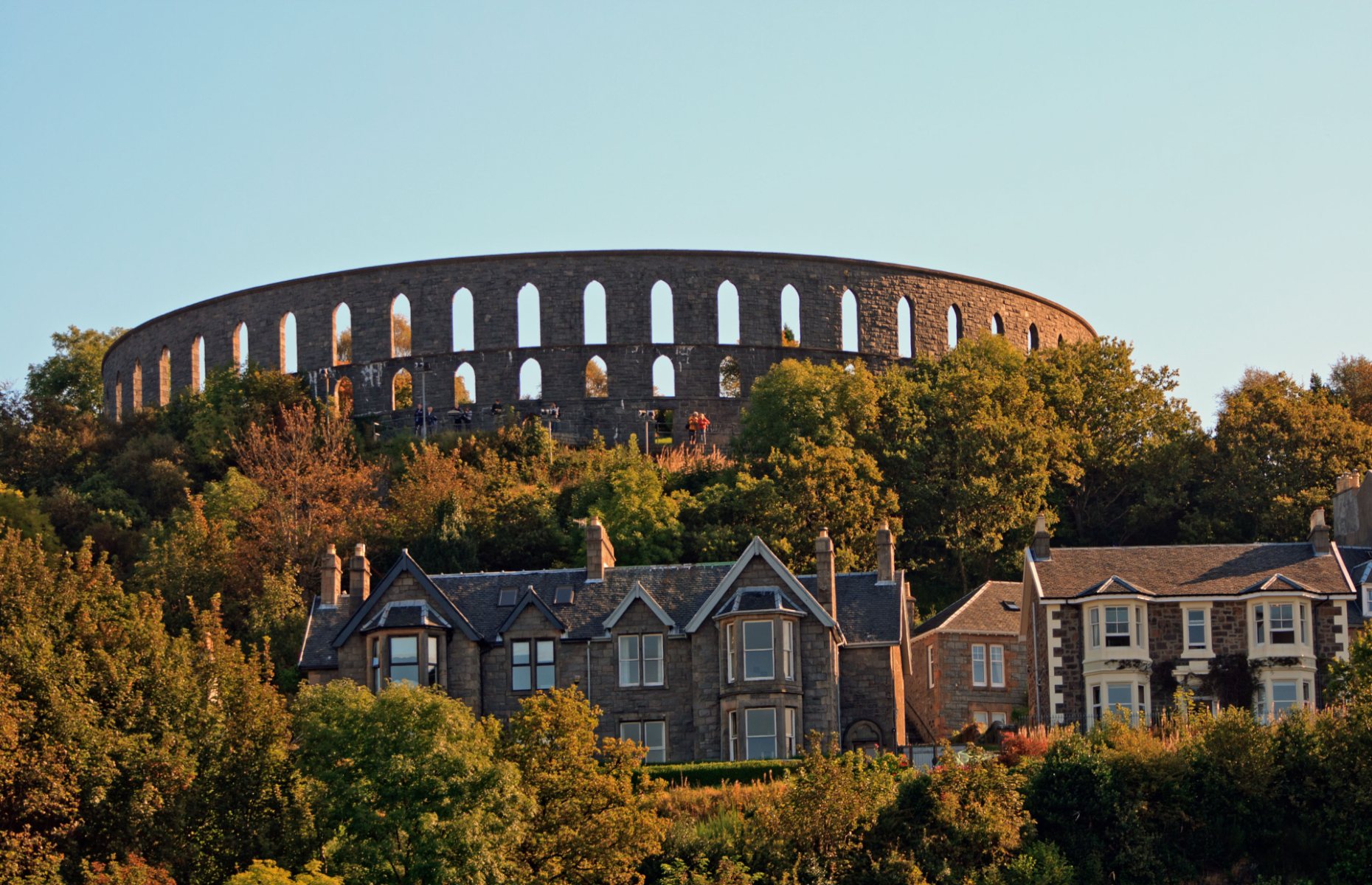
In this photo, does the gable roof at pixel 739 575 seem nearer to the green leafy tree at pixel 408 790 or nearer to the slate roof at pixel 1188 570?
the slate roof at pixel 1188 570

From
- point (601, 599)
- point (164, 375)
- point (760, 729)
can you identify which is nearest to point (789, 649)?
point (760, 729)

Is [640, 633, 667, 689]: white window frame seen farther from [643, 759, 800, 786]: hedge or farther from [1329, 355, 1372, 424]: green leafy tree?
[1329, 355, 1372, 424]: green leafy tree

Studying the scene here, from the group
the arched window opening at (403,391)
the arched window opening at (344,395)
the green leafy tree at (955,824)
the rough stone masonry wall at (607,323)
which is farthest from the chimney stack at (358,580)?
the arched window opening at (403,391)

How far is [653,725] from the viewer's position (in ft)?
194

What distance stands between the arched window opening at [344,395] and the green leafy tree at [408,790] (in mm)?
45119

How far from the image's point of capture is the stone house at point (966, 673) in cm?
6681

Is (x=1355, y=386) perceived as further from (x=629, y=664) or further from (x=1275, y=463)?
(x=629, y=664)

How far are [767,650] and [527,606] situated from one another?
6.30 m

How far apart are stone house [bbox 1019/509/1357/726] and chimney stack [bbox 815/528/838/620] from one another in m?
5.25

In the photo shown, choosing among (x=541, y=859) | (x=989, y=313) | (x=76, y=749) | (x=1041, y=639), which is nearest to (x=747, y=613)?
(x=1041, y=639)

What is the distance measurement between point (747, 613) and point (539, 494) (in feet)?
66.0

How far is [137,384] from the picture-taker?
105562mm

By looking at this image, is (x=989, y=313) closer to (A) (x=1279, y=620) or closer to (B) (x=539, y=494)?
(B) (x=539, y=494)

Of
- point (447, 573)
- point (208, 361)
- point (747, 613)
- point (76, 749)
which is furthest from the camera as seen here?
point (208, 361)
